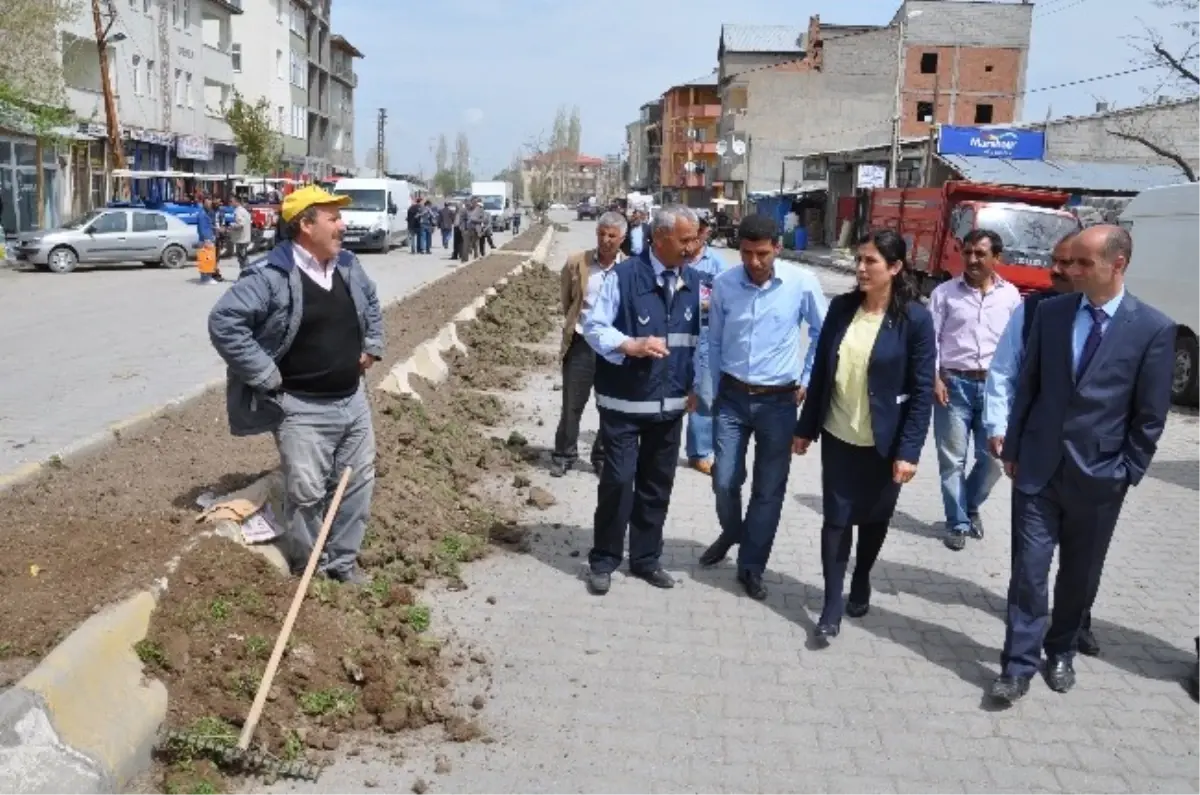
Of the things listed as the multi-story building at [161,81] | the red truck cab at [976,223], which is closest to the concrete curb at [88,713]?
the red truck cab at [976,223]

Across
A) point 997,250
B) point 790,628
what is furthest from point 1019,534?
point 997,250

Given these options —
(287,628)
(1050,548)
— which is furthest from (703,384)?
(287,628)

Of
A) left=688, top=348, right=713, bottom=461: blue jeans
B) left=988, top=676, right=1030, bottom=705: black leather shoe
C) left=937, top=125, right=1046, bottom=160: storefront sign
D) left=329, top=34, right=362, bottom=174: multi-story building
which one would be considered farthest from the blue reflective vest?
left=329, top=34, right=362, bottom=174: multi-story building

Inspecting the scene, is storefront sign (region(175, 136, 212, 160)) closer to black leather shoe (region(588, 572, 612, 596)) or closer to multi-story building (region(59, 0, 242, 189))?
multi-story building (region(59, 0, 242, 189))

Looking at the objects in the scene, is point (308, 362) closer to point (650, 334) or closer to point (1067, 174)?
point (650, 334)

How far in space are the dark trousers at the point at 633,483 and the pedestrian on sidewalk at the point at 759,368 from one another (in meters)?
0.31

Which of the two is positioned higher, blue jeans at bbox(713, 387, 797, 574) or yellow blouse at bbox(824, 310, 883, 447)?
yellow blouse at bbox(824, 310, 883, 447)

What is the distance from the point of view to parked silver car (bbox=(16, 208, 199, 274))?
A: 23781 mm

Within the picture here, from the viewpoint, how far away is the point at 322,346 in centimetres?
466

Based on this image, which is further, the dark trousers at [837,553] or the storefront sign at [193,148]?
the storefront sign at [193,148]

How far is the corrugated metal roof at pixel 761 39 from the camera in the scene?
9069 cm

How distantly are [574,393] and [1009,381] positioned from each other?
136 inches

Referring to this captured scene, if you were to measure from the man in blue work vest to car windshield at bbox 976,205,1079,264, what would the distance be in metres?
15.3

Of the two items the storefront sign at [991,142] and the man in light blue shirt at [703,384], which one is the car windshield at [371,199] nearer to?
the storefront sign at [991,142]
